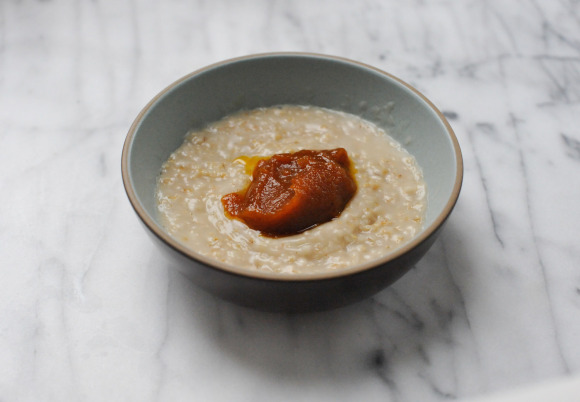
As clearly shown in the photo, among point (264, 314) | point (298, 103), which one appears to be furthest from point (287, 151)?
point (264, 314)

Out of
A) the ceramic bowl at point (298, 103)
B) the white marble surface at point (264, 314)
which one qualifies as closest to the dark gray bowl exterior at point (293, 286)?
the ceramic bowl at point (298, 103)

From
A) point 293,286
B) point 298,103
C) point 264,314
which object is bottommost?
point 264,314

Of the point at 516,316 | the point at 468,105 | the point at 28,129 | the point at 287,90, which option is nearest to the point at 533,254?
the point at 516,316

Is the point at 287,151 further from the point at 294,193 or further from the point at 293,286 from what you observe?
the point at 293,286

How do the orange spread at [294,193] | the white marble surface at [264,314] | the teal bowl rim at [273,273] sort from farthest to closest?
the orange spread at [294,193] < the white marble surface at [264,314] < the teal bowl rim at [273,273]

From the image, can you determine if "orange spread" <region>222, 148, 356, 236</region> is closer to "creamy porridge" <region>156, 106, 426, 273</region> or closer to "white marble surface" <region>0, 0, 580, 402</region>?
"creamy porridge" <region>156, 106, 426, 273</region>

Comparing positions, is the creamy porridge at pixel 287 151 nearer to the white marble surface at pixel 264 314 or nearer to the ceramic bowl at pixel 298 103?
the ceramic bowl at pixel 298 103
